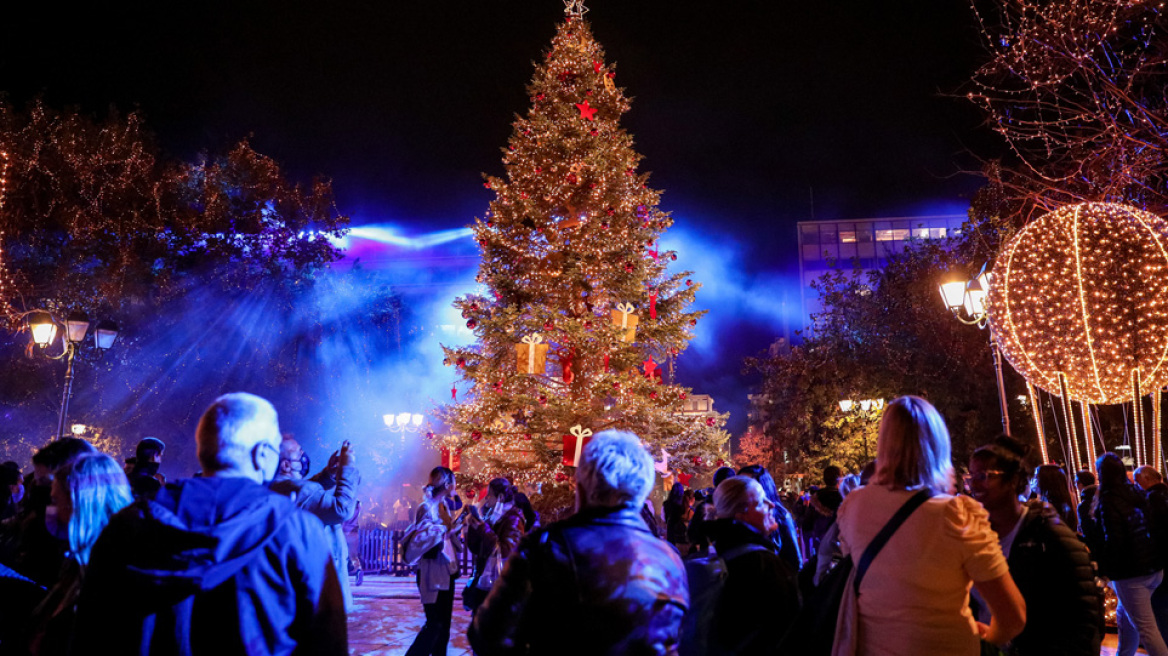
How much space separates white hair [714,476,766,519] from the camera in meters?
3.47

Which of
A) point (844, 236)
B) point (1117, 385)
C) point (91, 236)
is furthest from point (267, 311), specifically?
point (844, 236)

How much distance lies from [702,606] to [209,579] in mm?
1978

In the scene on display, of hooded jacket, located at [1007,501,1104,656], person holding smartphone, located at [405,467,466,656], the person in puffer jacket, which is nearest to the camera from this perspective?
hooded jacket, located at [1007,501,1104,656]

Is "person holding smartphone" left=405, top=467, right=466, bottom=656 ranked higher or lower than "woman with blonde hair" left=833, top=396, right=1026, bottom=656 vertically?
lower

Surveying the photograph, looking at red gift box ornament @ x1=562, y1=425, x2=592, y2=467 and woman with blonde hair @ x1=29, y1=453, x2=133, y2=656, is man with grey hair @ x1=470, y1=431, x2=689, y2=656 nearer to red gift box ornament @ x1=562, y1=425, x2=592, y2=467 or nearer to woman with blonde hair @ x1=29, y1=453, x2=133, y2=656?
woman with blonde hair @ x1=29, y1=453, x2=133, y2=656

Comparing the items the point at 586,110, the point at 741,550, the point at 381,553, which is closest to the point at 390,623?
the point at 741,550

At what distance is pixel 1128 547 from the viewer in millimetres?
5617

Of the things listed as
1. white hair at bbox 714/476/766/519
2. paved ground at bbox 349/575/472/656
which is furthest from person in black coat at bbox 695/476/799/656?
paved ground at bbox 349/575/472/656

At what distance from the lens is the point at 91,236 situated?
18844 mm

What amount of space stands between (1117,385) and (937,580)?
7707 millimetres

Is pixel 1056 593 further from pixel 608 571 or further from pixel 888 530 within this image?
pixel 608 571

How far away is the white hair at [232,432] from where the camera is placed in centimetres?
244

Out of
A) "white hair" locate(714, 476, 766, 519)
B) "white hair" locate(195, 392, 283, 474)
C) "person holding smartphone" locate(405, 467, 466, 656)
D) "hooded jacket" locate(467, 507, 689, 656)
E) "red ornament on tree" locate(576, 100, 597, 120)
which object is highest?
"red ornament on tree" locate(576, 100, 597, 120)

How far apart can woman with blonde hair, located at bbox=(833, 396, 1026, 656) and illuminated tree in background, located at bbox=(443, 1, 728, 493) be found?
11.6 metres
